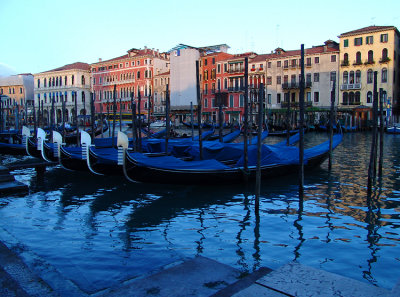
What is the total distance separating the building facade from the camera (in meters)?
39.4

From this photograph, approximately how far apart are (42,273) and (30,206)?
128 inches

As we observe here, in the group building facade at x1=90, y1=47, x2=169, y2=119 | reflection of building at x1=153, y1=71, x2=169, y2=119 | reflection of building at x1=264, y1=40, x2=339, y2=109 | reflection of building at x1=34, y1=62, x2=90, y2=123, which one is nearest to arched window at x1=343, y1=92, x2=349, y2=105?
reflection of building at x1=264, y1=40, x2=339, y2=109

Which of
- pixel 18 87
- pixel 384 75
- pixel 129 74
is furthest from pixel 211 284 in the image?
pixel 18 87

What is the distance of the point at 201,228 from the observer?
4875 millimetres

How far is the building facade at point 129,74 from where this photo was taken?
39.4 m

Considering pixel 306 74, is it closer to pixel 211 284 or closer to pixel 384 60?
pixel 384 60

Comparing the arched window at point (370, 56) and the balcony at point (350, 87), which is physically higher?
the arched window at point (370, 56)

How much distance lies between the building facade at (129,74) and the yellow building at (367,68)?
1823 centimetres

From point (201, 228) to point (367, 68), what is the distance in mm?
28068

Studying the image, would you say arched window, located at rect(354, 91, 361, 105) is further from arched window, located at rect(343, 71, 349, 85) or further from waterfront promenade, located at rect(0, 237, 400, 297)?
waterfront promenade, located at rect(0, 237, 400, 297)

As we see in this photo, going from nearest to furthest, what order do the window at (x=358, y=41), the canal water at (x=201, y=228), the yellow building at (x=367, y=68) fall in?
the canal water at (x=201, y=228) → the yellow building at (x=367, y=68) → the window at (x=358, y=41)

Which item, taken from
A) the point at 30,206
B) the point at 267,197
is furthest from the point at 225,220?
the point at 30,206

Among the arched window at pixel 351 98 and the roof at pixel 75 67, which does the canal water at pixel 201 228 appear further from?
the roof at pixel 75 67

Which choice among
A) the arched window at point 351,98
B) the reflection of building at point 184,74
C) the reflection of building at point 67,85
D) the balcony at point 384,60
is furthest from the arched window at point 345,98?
the reflection of building at point 67,85
